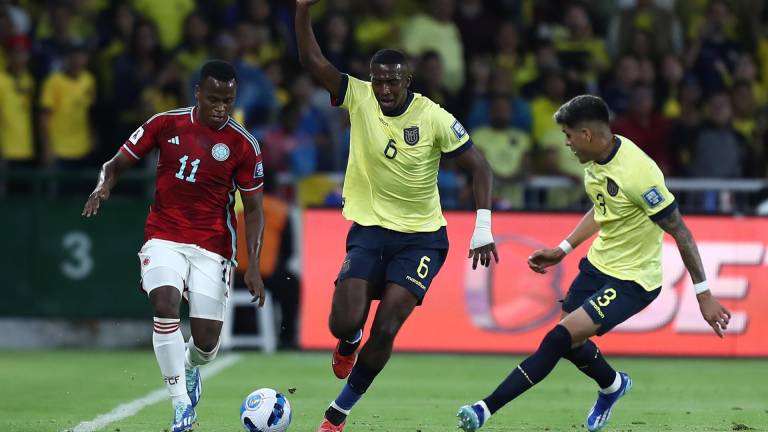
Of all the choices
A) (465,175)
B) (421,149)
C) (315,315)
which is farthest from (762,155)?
(421,149)

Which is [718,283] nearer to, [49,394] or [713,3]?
[713,3]

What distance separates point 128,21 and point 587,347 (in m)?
9.73

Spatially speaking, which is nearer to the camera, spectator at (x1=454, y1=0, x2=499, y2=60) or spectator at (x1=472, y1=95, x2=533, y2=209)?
spectator at (x1=472, y1=95, x2=533, y2=209)

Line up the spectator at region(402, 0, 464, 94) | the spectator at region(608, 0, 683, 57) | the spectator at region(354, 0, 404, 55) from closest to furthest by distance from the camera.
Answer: the spectator at region(402, 0, 464, 94) < the spectator at region(354, 0, 404, 55) < the spectator at region(608, 0, 683, 57)

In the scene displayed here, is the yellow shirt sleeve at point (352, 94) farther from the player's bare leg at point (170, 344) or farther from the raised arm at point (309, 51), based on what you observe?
the player's bare leg at point (170, 344)

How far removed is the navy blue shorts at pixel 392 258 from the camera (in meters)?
8.92

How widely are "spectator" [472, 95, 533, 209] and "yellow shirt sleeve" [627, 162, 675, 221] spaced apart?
7017 millimetres

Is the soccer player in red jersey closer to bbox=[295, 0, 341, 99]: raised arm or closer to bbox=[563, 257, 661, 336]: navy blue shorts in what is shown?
bbox=[295, 0, 341, 99]: raised arm

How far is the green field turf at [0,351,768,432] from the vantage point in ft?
31.5

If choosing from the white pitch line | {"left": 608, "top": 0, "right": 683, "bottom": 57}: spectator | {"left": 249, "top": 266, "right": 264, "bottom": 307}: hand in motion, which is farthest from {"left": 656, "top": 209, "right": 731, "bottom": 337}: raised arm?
{"left": 608, "top": 0, "right": 683, "bottom": 57}: spectator

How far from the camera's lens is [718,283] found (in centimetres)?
1492

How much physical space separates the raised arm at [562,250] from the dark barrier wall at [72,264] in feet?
25.7

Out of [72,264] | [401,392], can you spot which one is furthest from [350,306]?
[72,264]

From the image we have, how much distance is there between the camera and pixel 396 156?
9.03m
